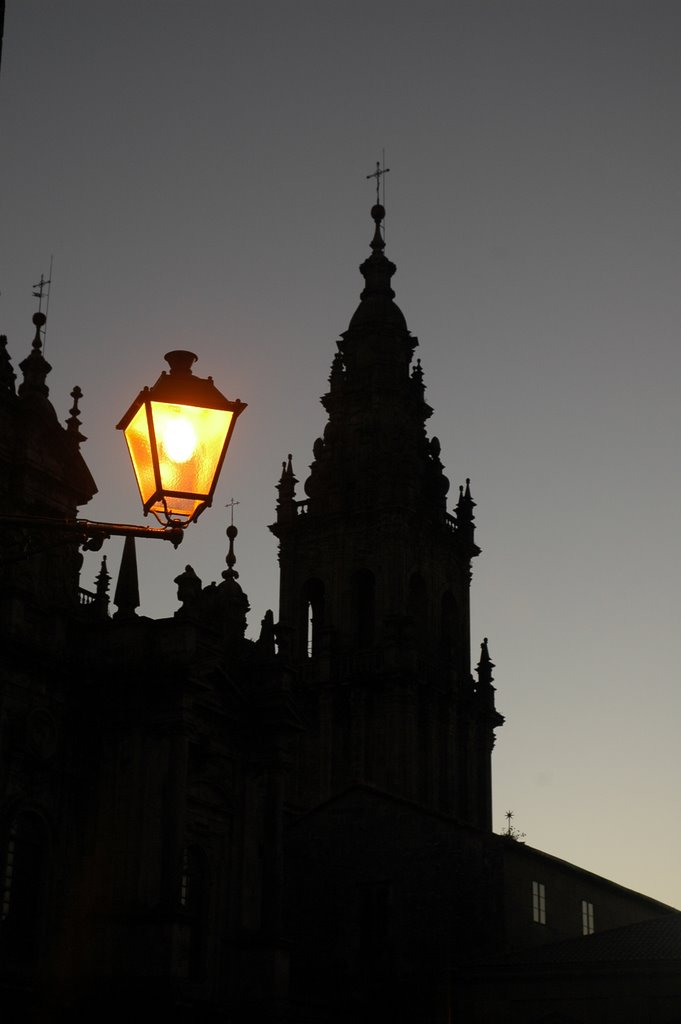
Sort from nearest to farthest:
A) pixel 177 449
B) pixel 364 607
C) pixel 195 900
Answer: pixel 177 449
pixel 195 900
pixel 364 607

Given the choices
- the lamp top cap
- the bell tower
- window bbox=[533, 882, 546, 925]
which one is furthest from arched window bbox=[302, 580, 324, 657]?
the lamp top cap

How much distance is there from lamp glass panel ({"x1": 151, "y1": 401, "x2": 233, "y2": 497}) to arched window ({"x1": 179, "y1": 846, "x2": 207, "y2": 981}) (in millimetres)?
32405

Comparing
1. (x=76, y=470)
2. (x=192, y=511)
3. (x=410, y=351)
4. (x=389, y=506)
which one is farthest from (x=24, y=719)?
(x=410, y=351)

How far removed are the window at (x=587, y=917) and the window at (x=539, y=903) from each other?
11.8 feet

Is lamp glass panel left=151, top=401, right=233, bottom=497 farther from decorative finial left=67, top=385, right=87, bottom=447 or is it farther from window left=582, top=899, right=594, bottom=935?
window left=582, top=899, right=594, bottom=935

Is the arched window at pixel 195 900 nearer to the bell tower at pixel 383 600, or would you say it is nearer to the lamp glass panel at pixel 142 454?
the bell tower at pixel 383 600

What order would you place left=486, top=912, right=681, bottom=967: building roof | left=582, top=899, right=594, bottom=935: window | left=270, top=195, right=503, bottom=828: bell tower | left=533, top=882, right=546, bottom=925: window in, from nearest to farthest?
1. left=486, top=912, right=681, bottom=967: building roof
2. left=533, top=882, right=546, bottom=925: window
3. left=582, top=899, right=594, bottom=935: window
4. left=270, top=195, right=503, bottom=828: bell tower

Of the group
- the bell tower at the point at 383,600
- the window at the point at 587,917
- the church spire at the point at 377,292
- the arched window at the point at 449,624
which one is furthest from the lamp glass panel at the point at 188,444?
the church spire at the point at 377,292

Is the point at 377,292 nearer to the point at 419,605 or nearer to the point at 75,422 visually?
the point at 419,605

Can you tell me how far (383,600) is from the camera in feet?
233

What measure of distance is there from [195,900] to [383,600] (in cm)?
2942

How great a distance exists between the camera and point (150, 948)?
38.4m

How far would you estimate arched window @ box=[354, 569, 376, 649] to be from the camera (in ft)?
238

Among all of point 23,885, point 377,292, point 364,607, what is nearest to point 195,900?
point 23,885
